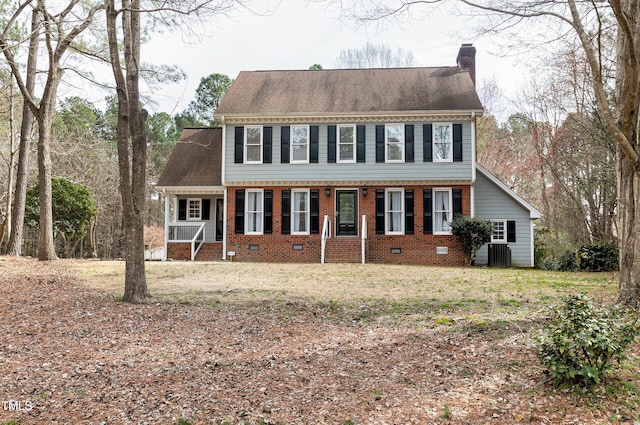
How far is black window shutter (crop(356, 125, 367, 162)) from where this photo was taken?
17.7 metres

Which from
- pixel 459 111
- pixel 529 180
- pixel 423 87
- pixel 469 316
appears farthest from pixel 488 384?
pixel 529 180

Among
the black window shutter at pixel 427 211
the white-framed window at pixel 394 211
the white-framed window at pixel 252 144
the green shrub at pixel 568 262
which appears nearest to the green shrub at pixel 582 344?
the green shrub at pixel 568 262

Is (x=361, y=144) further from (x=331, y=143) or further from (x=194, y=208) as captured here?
(x=194, y=208)

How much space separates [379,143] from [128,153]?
1118 cm

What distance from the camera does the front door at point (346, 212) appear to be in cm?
1781

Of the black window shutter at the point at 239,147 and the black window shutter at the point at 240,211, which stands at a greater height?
the black window shutter at the point at 239,147

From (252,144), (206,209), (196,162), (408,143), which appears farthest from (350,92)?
(206,209)

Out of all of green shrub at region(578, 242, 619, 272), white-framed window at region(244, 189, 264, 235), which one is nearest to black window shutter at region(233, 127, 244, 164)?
white-framed window at region(244, 189, 264, 235)

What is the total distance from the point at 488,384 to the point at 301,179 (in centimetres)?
1389

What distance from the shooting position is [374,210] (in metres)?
17.5

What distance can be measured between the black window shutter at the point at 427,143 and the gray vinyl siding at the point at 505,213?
241 cm

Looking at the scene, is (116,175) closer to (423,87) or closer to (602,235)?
(423,87)

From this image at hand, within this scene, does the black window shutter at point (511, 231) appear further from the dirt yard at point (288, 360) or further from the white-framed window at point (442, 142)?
the dirt yard at point (288, 360)

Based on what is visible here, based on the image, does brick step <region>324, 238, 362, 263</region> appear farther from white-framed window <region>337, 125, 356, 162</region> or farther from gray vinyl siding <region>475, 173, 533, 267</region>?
gray vinyl siding <region>475, 173, 533, 267</region>
